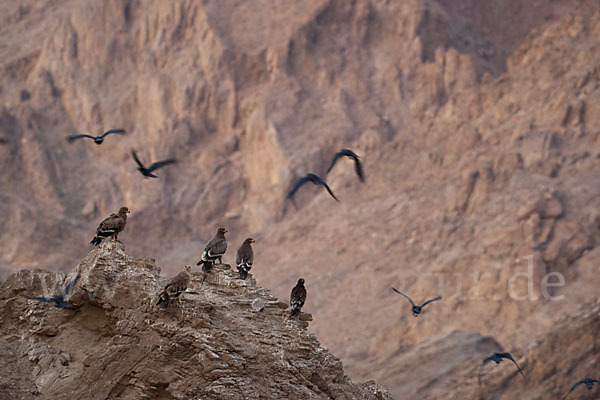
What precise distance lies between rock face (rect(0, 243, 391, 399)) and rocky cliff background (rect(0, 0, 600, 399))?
51.9 metres

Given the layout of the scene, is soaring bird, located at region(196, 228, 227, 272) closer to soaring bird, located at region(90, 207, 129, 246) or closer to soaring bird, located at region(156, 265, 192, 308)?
soaring bird, located at region(90, 207, 129, 246)

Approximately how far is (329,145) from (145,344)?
81.6 m

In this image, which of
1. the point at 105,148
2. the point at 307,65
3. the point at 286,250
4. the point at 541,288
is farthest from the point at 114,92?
the point at 541,288

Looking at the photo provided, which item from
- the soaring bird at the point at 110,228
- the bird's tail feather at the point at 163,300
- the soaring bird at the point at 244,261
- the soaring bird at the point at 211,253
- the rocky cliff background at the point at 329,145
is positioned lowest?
the bird's tail feather at the point at 163,300

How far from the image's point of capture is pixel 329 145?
99812mm

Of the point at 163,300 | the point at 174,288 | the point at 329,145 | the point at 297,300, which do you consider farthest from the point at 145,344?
the point at 329,145

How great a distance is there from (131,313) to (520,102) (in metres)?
79.4

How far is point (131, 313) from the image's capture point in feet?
63.8

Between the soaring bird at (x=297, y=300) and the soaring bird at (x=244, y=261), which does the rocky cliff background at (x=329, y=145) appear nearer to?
the soaring bird at (x=244, y=261)

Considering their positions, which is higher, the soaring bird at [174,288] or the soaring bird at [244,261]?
the soaring bird at [244,261]

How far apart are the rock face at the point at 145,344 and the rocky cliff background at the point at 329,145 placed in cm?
5195

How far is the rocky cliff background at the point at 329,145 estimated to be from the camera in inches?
3071

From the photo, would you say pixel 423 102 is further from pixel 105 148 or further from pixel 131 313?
pixel 131 313

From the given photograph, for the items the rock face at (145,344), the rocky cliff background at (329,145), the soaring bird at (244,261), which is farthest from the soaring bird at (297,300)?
the rocky cliff background at (329,145)
